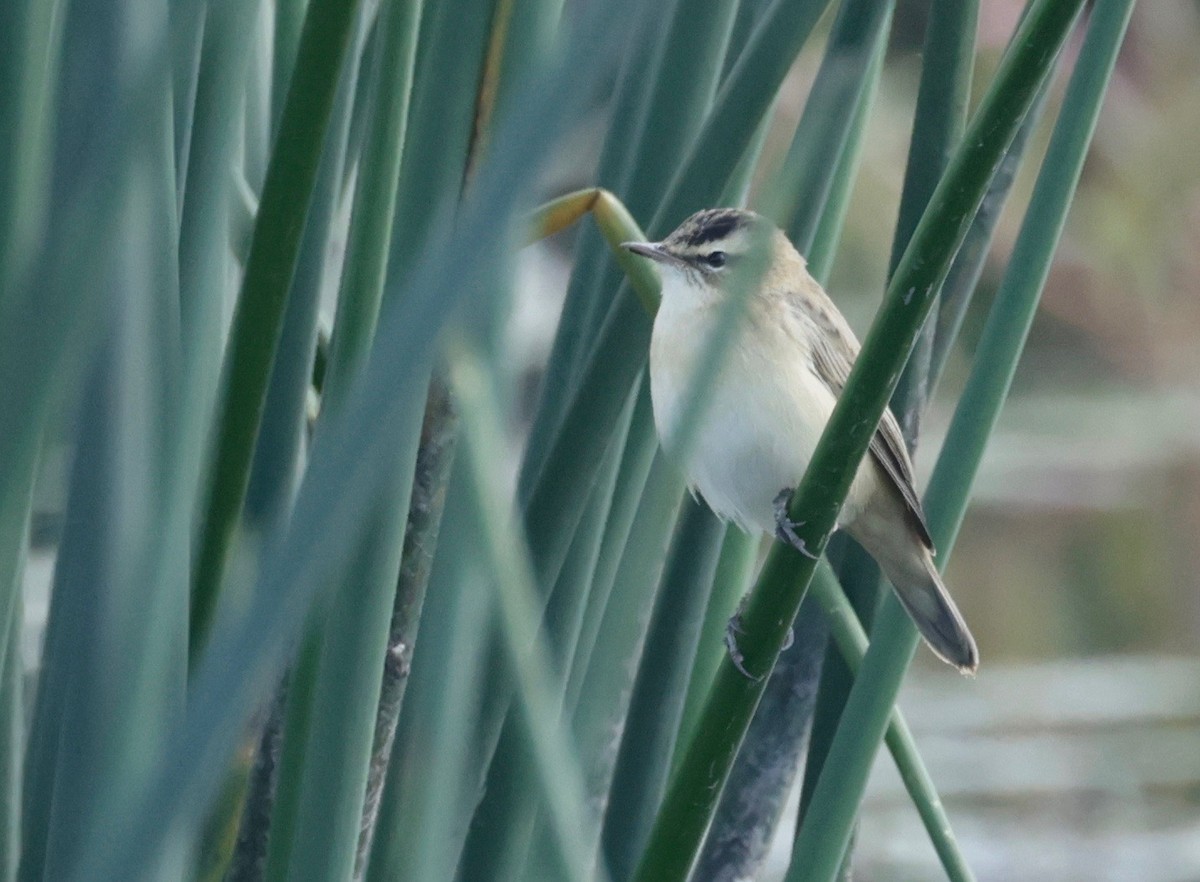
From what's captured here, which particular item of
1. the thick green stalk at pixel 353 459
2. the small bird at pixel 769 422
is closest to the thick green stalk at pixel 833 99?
the small bird at pixel 769 422

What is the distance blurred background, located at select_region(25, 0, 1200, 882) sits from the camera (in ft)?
8.93

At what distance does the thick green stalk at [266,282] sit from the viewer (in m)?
0.59

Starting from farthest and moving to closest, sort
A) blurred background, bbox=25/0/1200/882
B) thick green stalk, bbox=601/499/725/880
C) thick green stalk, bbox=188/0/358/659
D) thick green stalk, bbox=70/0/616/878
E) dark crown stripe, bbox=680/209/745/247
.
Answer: blurred background, bbox=25/0/1200/882 < dark crown stripe, bbox=680/209/745/247 < thick green stalk, bbox=601/499/725/880 < thick green stalk, bbox=188/0/358/659 < thick green stalk, bbox=70/0/616/878

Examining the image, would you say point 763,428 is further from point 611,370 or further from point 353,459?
point 353,459

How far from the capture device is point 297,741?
2.13 ft

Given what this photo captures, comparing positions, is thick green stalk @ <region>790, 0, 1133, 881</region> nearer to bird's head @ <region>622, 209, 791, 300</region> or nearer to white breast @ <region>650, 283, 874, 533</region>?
bird's head @ <region>622, 209, 791, 300</region>

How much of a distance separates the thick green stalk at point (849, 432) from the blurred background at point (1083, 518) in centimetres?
171

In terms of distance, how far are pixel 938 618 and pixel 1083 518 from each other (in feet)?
8.66

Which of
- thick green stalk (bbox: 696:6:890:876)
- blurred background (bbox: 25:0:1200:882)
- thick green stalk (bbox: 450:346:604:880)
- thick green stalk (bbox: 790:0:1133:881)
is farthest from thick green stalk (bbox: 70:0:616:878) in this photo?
blurred background (bbox: 25:0:1200:882)

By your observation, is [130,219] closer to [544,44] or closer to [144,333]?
[144,333]

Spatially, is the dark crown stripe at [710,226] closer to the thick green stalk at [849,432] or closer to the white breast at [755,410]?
the white breast at [755,410]

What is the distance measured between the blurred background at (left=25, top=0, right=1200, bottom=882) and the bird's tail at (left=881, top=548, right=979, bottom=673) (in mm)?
1194

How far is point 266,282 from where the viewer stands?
0.63 metres

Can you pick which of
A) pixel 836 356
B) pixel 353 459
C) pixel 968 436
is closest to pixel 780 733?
pixel 968 436
